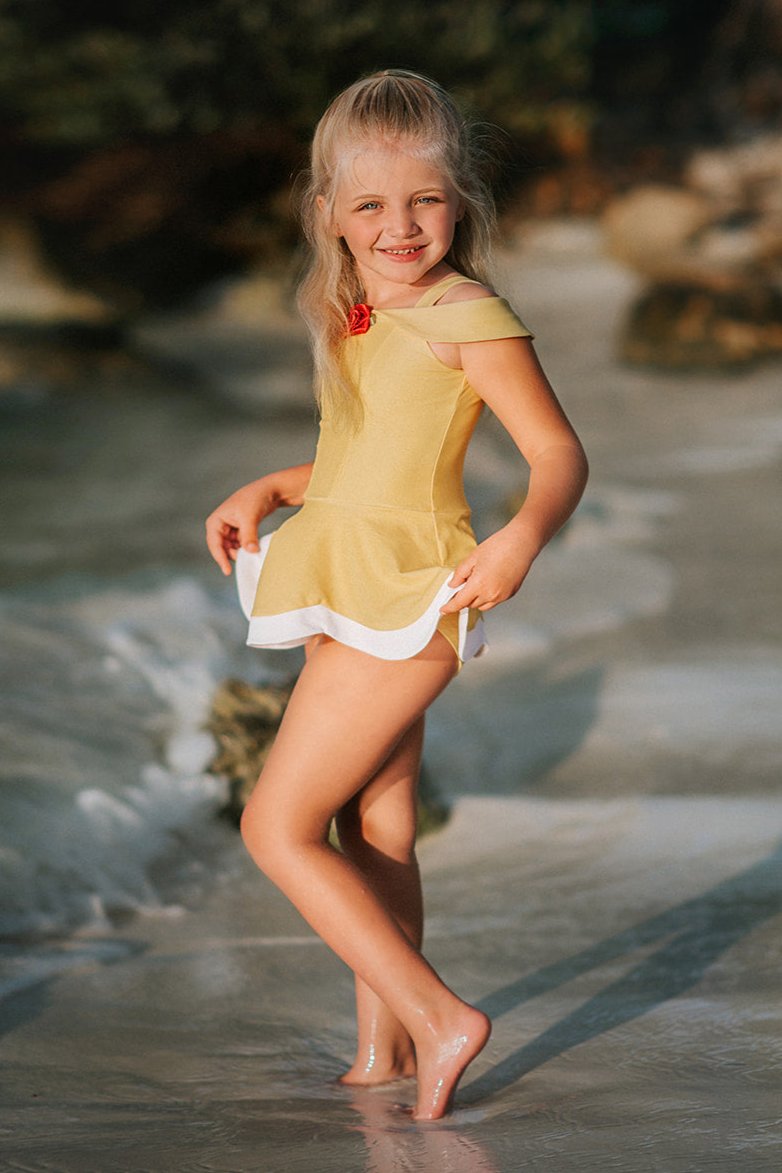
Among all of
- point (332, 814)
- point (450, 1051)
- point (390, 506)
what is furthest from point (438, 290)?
point (450, 1051)

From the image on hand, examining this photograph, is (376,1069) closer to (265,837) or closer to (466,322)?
(265,837)

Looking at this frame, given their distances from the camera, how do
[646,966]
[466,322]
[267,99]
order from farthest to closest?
[267,99] → [646,966] → [466,322]

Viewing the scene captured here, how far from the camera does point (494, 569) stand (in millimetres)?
1568

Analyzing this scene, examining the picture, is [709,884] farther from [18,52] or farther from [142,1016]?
[18,52]

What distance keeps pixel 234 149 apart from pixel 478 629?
5.09m

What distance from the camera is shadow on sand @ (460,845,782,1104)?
6.50 ft

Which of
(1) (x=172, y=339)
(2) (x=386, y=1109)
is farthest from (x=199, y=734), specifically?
(1) (x=172, y=339)

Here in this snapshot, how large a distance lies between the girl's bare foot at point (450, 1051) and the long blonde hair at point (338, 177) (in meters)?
0.75

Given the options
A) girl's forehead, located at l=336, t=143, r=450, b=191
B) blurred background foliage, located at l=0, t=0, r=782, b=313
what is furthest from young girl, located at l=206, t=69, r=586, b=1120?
blurred background foliage, located at l=0, t=0, r=782, b=313

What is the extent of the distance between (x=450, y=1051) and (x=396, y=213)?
1.02 metres

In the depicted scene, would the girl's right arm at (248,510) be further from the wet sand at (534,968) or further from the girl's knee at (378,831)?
the wet sand at (534,968)

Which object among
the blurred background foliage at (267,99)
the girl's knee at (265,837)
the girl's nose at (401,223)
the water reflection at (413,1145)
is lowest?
the water reflection at (413,1145)

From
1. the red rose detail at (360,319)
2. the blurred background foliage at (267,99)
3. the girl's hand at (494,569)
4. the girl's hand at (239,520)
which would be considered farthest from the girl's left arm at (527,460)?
the blurred background foliage at (267,99)

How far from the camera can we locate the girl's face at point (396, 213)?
5.54 ft
